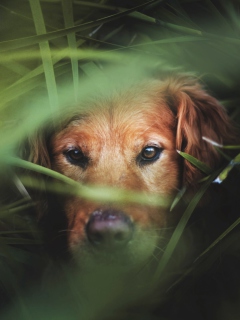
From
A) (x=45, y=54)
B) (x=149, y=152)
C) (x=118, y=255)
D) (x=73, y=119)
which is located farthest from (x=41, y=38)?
(x=118, y=255)

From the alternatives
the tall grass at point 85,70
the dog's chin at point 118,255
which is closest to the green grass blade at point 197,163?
the tall grass at point 85,70

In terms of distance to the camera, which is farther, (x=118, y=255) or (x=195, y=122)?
(x=195, y=122)

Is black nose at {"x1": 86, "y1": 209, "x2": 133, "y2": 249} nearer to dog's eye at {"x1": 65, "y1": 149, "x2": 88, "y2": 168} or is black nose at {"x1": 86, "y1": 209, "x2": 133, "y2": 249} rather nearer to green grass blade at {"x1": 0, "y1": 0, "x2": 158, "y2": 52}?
dog's eye at {"x1": 65, "y1": 149, "x2": 88, "y2": 168}

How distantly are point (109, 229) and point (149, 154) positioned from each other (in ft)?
0.62

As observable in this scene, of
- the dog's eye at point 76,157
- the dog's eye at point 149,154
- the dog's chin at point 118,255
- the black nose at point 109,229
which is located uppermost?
the dog's eye at point 76,157

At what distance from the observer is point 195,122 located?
1.05 metres

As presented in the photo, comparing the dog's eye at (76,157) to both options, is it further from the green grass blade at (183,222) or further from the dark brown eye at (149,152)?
the green grass blade at (183,222)

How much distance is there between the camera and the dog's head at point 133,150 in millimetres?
953

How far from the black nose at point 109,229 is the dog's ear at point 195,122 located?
178 mm

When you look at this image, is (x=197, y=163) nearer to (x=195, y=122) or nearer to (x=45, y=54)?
(x=195, y=122)

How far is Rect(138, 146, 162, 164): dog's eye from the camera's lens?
1008mm

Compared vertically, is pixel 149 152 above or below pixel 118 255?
above

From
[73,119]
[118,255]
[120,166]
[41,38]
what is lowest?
[118,255]

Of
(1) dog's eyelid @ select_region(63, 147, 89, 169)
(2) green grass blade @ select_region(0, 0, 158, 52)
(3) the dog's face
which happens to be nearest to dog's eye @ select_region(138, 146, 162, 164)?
(3) the dog's face
